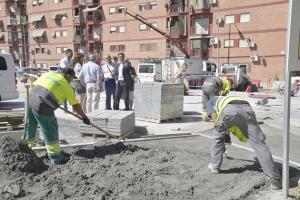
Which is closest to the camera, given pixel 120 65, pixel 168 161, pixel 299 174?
pixel 299 174

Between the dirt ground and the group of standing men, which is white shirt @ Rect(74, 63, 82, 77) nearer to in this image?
the group of standing men

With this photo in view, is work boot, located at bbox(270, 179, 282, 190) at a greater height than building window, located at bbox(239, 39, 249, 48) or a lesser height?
lesser

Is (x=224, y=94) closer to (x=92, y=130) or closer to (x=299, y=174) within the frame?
(x=299, y=174)

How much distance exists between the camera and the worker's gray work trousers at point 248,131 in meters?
5.54

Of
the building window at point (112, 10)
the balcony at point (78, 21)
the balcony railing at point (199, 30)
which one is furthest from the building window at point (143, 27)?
the balcony at point (78, 21)

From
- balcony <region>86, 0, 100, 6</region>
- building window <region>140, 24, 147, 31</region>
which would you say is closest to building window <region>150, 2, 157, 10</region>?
building window <region>140, 24, 147, 31</region>

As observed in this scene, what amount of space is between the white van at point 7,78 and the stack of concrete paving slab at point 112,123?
7.27 metres

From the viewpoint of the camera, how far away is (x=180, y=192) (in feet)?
17.5

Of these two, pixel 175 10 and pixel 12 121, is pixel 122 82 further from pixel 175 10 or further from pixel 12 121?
pixel 175 10

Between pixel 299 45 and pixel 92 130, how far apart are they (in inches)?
200

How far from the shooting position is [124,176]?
5.91 m

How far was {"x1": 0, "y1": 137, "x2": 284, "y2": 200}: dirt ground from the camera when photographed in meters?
5.30

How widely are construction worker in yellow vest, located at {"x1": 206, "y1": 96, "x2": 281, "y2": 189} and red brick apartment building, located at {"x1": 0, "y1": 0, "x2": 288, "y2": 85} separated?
3457 centimetres

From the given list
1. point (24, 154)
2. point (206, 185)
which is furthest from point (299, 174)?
point (24, 154)
